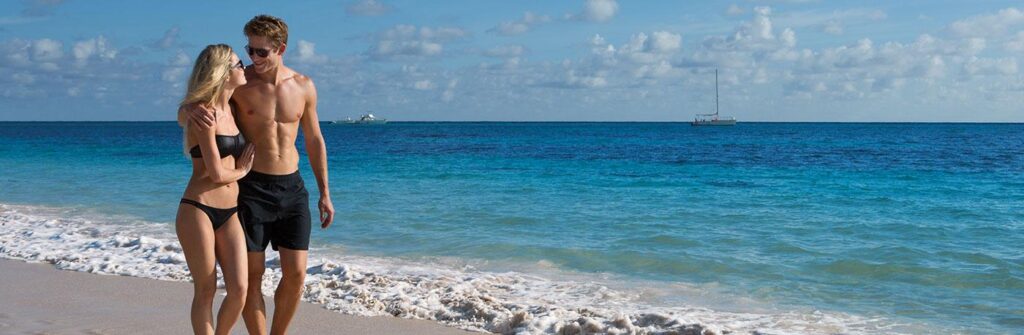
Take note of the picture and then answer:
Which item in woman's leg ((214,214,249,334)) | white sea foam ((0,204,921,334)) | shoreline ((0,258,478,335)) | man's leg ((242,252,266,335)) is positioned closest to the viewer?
woman's leg ((214,214,249,334))

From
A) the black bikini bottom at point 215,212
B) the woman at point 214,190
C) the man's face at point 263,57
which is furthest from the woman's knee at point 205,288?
the man's face at point 263,57

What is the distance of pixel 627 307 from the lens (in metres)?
6.62

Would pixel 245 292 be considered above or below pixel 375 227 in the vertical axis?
above

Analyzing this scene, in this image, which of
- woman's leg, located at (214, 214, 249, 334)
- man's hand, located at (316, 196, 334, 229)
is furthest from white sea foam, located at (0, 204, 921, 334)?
woman's leg, located at (214, 214, 249, 334)

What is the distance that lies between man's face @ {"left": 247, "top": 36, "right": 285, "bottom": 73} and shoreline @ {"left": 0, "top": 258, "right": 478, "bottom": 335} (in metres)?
1.85

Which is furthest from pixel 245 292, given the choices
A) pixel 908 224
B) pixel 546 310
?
pixel 908 224

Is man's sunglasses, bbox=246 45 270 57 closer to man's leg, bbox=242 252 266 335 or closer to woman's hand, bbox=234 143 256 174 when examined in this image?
woman's hand, bbox=234 143 256 174

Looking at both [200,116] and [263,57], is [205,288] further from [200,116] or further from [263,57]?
[263,57]

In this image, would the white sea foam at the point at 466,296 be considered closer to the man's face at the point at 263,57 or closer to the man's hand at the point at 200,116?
the man's face at the point at 263,57

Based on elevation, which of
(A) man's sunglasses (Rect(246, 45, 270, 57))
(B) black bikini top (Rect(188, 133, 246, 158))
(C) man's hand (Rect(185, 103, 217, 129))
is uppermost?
(A) man's sunglasses (Rect(246, 45, 270, 57))

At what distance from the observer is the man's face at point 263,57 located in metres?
3.81

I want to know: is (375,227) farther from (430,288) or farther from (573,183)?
(573,183)

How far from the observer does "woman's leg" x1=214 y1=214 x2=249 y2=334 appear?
12.3ft

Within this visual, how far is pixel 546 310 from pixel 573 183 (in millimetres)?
13531
